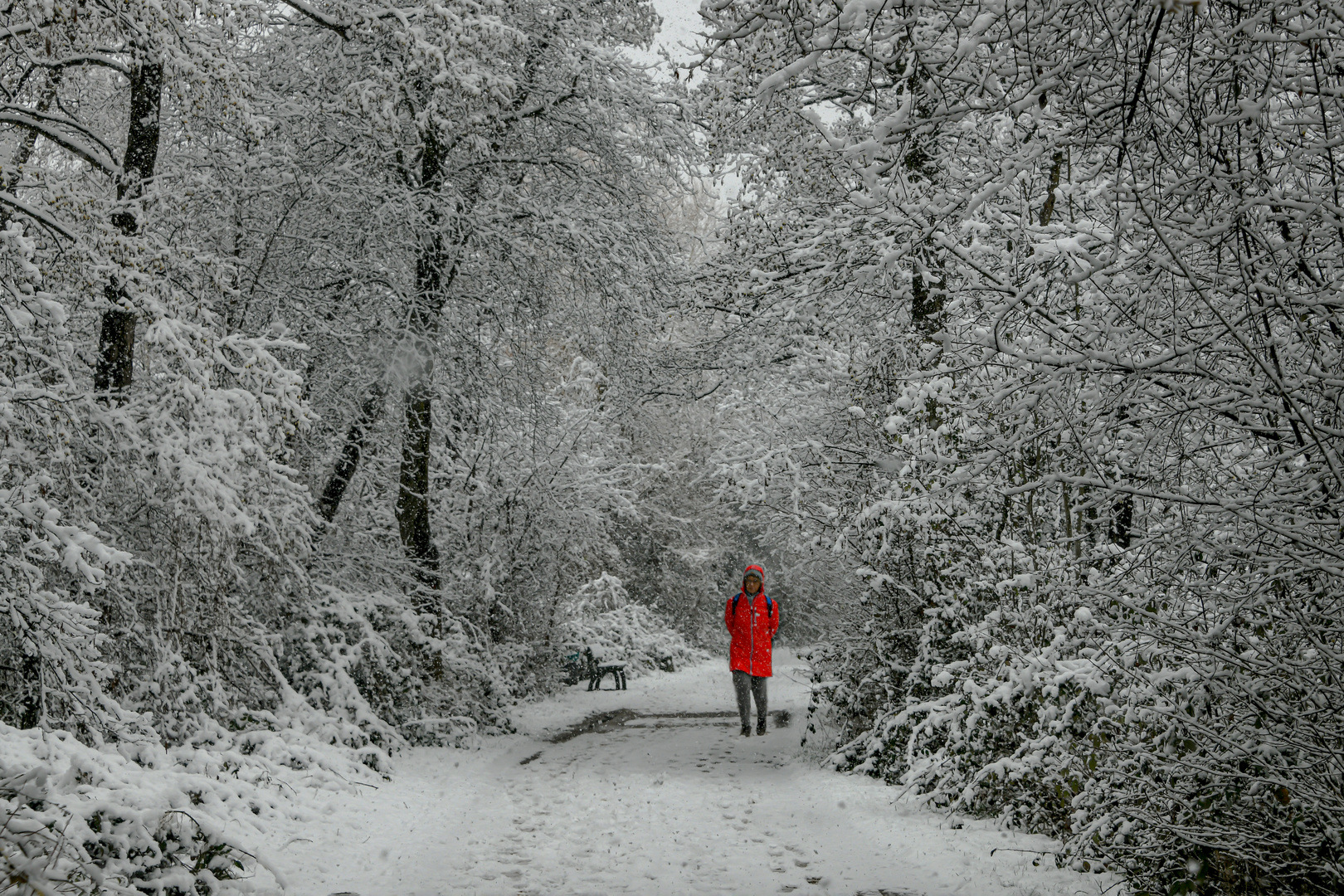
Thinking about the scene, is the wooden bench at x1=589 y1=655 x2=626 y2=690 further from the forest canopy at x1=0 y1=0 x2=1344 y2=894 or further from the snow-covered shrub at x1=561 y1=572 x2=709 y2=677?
the forest canopy at x1=0 y1=0 x2=1344 y2=894

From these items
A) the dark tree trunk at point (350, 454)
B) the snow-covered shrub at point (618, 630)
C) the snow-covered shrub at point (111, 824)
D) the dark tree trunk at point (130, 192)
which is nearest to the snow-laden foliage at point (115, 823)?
the snow-covered shrub at point (111, 824)

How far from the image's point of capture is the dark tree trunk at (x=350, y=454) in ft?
33.2

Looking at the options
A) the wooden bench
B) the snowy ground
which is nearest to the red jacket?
the snowy ground

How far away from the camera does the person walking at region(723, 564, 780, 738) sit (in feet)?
33.2

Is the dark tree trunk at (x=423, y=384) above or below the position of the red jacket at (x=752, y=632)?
above

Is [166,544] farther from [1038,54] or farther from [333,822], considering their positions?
[1038,54]

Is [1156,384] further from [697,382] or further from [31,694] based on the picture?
[697,382]

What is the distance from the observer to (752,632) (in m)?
10.0

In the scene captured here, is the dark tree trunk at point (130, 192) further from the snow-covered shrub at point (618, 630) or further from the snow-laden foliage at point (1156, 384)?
the snow-covered shrub at point (618, 630)

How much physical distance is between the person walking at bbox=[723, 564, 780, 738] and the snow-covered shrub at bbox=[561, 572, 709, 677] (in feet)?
22.9

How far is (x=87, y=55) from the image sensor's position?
6.46 meters

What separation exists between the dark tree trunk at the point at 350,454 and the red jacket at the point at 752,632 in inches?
162

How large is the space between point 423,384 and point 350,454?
1.04 meters

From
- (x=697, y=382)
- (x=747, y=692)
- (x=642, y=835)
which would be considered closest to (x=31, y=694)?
(x=642, y=835)
